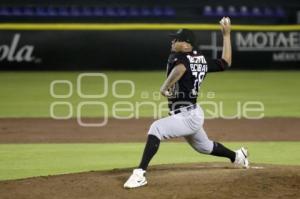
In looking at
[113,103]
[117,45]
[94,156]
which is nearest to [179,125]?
[94,156]

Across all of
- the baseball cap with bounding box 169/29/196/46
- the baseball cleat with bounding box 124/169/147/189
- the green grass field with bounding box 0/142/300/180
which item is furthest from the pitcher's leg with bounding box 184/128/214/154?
the green grass field with bounding box 0/142/300/180

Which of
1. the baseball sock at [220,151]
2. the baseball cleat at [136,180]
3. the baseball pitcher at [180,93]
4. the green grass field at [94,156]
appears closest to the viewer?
Result: the baseball cleat at [136,180]

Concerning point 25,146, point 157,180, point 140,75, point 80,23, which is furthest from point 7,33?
point 157,180

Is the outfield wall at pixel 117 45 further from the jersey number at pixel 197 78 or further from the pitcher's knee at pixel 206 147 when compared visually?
the jersey number at pixel 197 78

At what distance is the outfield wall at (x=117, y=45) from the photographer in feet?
64.1

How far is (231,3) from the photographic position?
21.7 meters

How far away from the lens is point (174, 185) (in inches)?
273

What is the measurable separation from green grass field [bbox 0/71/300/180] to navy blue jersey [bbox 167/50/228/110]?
202cm

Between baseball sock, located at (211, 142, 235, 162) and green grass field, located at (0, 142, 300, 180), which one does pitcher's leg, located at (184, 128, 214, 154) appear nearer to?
baseball sock, located at (211, 142, 235, 162)

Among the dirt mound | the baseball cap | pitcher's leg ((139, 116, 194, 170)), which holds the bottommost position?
the dirt mound

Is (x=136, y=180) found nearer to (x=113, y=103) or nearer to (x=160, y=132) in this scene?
(x=160, y=132)

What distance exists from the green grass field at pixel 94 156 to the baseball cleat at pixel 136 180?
76.3 inches

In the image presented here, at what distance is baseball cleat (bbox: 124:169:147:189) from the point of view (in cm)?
696

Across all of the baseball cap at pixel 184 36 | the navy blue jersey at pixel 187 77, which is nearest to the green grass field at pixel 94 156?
the navy blue jersey at pixel 187 77
